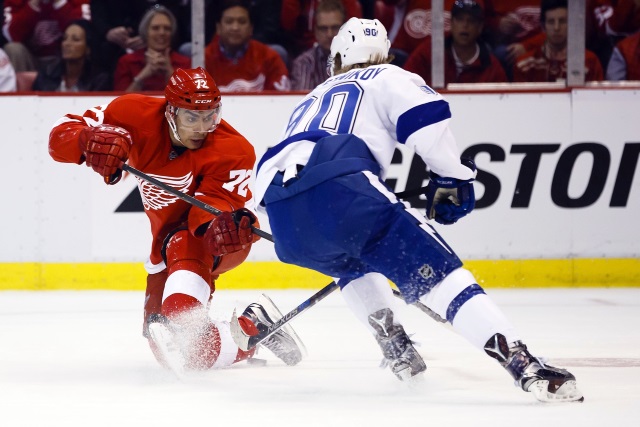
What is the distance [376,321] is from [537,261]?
2611 millimetres

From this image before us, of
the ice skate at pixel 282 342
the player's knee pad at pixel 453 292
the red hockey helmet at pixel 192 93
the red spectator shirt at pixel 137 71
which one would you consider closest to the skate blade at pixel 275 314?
the ice skate at pixel 282 342

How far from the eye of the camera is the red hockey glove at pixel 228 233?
3014 millimetres

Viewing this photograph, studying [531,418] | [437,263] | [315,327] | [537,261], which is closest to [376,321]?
[437,263]

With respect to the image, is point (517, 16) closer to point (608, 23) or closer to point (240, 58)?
point (608, 23)

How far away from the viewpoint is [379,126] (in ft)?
8.71

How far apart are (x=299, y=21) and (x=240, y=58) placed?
383mm

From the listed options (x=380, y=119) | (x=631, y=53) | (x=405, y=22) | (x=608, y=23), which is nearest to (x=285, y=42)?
(x=405, y=22)

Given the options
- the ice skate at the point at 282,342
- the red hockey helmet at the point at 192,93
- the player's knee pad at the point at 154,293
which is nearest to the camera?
the red hockey helmet at the point at 192,93

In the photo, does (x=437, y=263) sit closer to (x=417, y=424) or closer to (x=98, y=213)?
(x=417, y=424)

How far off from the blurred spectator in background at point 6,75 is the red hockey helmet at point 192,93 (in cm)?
270

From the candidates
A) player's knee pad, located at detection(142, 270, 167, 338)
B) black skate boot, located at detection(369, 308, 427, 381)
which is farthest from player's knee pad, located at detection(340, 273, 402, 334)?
player's knee pad, located at detection(142, 270, 167, 338)

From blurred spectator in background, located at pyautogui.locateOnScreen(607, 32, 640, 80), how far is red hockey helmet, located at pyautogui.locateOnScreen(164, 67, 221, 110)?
2.95 meters

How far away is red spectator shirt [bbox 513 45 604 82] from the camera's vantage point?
5465mm

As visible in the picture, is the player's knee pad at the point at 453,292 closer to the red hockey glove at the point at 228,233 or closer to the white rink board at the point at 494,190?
the red hockey glove at the point at 228,233
